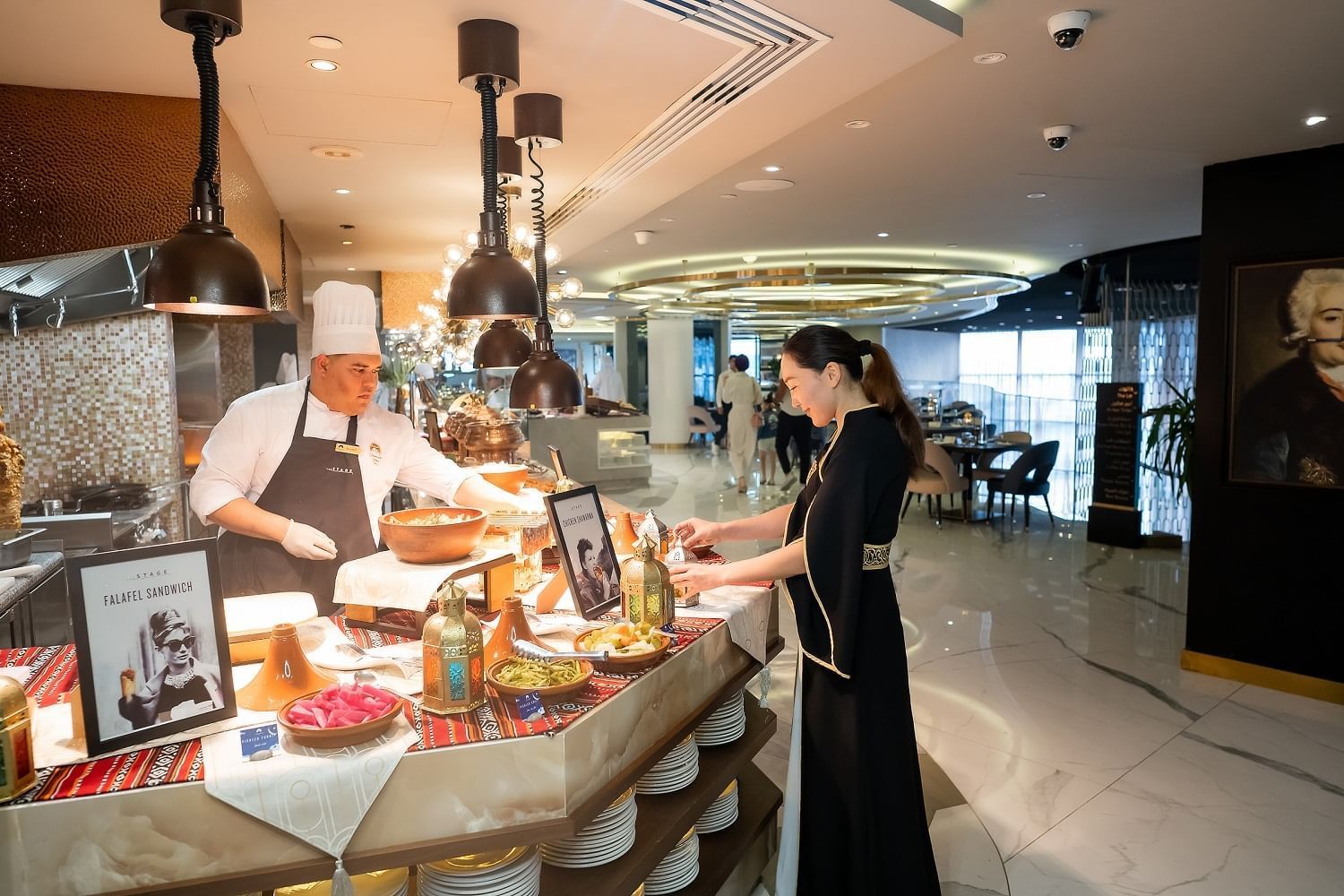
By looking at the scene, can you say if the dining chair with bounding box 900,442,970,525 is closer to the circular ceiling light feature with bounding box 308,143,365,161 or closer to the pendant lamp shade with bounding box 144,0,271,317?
the circular ceiling light feature with bounding box 308,143,365,161

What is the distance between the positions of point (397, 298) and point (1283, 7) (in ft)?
30.3

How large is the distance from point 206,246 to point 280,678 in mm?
1036

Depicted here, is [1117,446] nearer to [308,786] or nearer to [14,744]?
[308,786]

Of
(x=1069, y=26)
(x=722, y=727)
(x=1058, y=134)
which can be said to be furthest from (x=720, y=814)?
(x=1058, y=134)

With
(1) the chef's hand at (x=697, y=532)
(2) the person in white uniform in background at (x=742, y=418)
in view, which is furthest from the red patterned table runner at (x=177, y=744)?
(2) the person in white uniform in background at (x=742, y=418)

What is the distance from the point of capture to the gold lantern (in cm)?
222

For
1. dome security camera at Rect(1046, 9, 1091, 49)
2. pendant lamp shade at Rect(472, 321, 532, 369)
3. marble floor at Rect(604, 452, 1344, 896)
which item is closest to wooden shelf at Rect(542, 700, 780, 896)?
marble floor at Rect(604, 452, 1344, 896)

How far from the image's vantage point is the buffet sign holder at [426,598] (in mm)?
2076

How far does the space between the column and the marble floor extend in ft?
37.8

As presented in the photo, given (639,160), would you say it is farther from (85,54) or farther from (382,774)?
(382,774)

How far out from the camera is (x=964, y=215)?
7.18 meters

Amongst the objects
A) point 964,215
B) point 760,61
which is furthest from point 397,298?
point 760,61

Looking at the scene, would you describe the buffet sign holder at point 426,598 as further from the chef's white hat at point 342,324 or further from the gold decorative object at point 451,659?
the chef's white hat at point 342,324

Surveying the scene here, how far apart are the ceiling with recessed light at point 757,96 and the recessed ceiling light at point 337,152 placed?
0.01m
